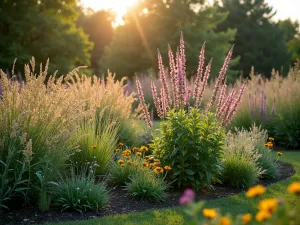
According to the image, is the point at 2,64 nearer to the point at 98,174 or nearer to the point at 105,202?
the point at 98,174

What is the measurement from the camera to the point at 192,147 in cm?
559

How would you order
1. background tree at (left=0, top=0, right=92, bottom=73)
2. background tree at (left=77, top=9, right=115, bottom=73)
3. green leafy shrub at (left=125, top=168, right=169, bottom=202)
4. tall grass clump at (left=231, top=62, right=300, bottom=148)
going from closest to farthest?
green leafy shrub at (left=125, top=168, right=169, bottom=202) < tall grass clump at (left=231, top=62, right=300, bottom=148) < background tree at (left=0, top=0, right=92, bottom=73) < background tree at (left=77, top=9, right=115, bottom=73)

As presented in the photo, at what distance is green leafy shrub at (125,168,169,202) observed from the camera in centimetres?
529

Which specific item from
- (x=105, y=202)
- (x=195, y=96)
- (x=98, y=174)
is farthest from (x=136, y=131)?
(x=105, y=202)

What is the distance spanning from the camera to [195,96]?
5785 millimetres

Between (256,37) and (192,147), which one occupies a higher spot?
(256,37)

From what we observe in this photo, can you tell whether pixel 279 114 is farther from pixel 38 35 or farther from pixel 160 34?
pixel 160 34

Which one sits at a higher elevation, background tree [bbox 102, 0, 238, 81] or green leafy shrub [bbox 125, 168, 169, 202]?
background tree [bbox 102, 0, 238, 81]

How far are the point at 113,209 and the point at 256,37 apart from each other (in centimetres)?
3755

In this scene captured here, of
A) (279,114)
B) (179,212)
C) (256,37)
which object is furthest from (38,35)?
(256,37)

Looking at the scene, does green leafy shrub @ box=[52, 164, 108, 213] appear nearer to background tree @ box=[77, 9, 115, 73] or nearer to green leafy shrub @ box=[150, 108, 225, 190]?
green leafy shrub @ box=[150, 108, 225, 190]

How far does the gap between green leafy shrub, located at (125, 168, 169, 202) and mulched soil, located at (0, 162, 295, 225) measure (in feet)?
0.32

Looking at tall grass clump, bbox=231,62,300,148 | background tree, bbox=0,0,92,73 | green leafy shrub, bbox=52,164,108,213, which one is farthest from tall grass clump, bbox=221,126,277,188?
background tree, bbox=0,0,92,73

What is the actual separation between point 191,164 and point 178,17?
24.9 metres
